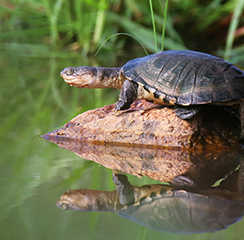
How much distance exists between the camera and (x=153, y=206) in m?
1.01

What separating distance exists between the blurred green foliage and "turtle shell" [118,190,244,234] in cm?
356

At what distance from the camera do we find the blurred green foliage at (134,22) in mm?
4738

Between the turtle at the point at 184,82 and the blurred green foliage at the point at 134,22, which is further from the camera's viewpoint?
the blurred green foliage at the point at 134,22

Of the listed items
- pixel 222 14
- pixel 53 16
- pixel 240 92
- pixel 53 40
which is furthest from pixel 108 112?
pixel 53 40

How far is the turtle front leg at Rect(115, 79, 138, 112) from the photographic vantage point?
6.05 feet

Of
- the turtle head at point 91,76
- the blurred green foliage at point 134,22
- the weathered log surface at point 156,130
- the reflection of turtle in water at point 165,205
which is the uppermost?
the reflection of turtle in water at point 165,205

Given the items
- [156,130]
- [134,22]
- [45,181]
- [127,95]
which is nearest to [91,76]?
[127,95]

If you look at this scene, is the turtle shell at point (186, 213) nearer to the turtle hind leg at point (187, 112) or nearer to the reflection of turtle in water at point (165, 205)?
the reflection of turtle in water at point (165, 205)

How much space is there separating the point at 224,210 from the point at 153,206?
19cm

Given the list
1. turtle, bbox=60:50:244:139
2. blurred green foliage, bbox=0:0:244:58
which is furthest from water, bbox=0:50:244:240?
blurred green foliage, bbox=0:0:244:58

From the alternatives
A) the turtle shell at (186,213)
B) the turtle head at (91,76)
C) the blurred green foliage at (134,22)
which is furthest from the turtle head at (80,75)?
the blurred green foliage at (134,22)

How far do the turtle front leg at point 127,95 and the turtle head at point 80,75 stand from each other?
0.94ft

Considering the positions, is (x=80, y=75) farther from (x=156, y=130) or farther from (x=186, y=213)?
(x=186, y=213)

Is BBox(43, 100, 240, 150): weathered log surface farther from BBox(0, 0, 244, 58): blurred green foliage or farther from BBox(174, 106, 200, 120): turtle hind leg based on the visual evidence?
BBox(0, 0, 244, 58): blurred green foliage
